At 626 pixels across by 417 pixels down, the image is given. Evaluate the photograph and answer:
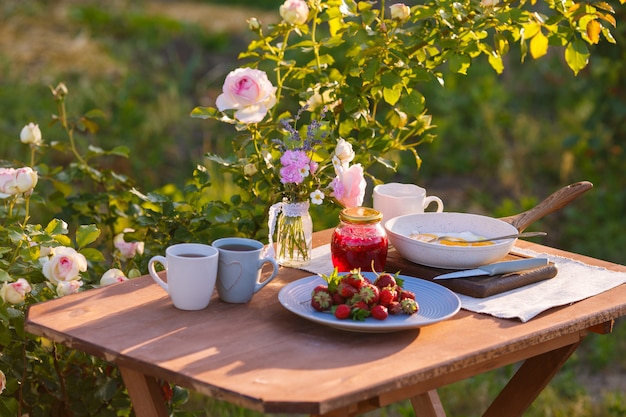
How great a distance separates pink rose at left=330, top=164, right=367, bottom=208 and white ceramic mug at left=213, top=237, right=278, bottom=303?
0.79ft

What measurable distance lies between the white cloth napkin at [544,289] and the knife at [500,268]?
0.14ft

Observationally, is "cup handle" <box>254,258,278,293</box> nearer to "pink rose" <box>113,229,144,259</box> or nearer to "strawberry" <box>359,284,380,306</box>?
"strawberry" <box>359,284,380,306</box>

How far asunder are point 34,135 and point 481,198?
2.88 m

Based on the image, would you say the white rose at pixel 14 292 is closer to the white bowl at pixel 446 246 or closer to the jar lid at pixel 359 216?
the jar lid at pixel 359 216

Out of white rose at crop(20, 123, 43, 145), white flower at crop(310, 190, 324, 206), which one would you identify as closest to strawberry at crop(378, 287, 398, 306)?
white flower at crop(310, 190, 324, 206)

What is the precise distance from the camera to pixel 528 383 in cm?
228

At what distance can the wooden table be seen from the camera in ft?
5.24

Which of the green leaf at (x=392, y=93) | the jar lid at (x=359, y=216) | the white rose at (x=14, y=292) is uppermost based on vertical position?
the green leaf at (x=392, y=93)

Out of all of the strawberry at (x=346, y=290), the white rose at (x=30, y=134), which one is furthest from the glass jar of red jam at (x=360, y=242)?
the white rose at (x=30, y=134)

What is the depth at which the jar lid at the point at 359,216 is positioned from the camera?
207 centimetres

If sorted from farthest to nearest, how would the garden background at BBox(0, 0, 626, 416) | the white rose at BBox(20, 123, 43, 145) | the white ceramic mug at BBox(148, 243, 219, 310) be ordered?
the garden background at BBox(0, 0, 626, 416) → the white rose at BBox(20, 123, 43, 145) → the white ceramic mug at BBox(148, 243, 219, 310)

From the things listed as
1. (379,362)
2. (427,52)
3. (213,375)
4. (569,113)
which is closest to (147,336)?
(213,375)

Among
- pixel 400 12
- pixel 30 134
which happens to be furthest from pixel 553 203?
pixel 30 134

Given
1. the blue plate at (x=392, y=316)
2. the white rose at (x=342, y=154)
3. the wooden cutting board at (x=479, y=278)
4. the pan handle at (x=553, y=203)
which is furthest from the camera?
the pan handle at (x=553, y=203)
